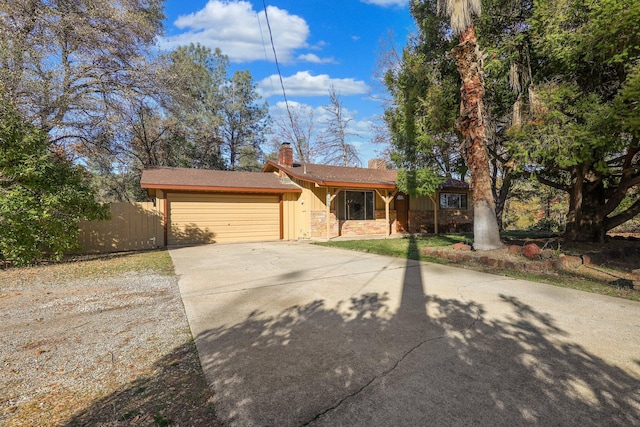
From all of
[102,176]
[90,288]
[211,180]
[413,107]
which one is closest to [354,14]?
[413,107]

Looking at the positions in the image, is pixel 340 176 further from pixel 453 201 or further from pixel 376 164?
pixel 453 201

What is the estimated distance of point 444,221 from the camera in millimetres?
16062

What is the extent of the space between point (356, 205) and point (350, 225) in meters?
0.96

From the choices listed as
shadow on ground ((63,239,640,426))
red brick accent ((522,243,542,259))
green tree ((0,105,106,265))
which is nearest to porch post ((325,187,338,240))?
red brick accent ((522,243,542,259))

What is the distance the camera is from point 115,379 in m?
2.32

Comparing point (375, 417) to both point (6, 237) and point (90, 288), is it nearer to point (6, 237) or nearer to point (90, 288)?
point (90, 288)

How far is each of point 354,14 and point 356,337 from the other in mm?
13067

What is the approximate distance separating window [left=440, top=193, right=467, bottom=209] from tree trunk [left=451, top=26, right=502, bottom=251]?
28.9 feet

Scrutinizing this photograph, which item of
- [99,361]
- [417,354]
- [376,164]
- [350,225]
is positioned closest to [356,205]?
[350,225]

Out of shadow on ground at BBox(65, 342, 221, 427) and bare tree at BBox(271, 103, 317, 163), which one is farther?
bare tree at BBox(271, 103, 317, 163)

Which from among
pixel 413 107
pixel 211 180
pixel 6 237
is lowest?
pixel 6 237

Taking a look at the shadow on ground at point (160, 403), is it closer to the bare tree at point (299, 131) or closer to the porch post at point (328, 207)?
the porch post at point (328, 207)

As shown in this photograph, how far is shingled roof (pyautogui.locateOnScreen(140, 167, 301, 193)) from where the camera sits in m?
11.1

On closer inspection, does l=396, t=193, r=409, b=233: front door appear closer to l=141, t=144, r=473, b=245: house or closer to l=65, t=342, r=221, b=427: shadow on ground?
l=141, t=144, r=473, b=245: house
